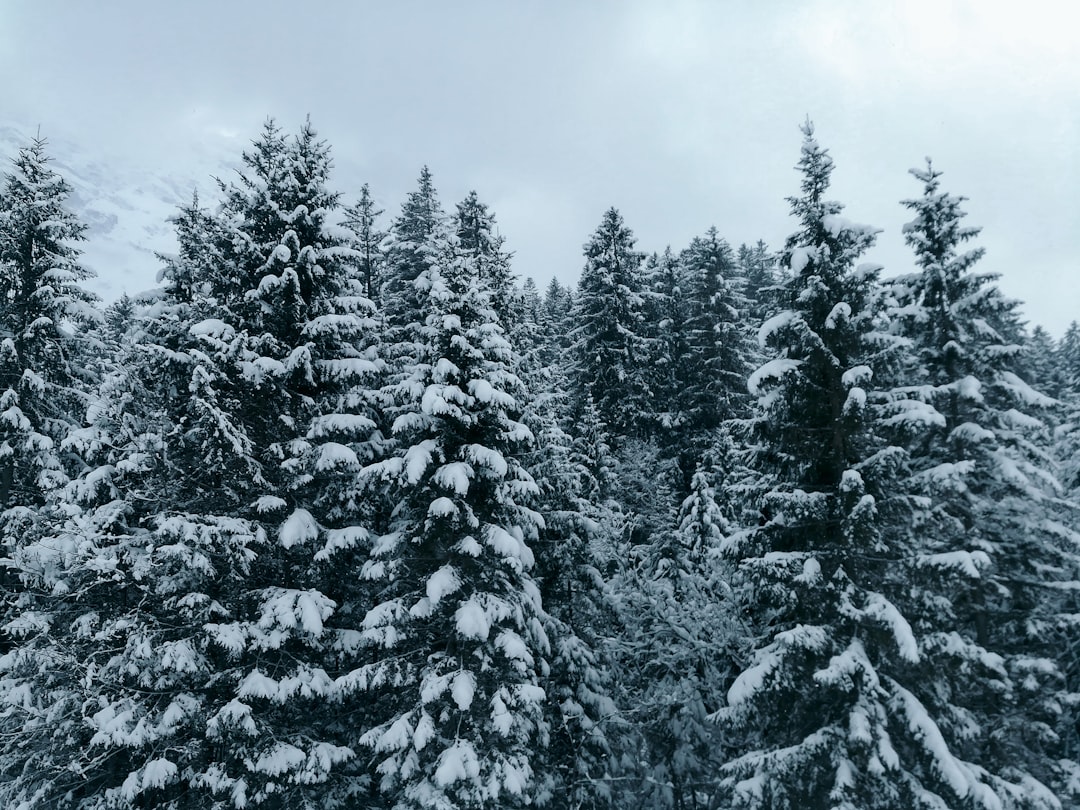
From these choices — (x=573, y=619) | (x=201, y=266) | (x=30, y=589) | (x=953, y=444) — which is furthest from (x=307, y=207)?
(x=953, y=444)

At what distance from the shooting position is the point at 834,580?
A: 1275cm

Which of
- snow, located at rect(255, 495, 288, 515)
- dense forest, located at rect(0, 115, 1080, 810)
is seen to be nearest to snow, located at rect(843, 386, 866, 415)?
dense forest, located at rect(0, 115, 1080, 810)

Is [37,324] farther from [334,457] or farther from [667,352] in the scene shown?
[667,352]

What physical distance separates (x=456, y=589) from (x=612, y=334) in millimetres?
25835

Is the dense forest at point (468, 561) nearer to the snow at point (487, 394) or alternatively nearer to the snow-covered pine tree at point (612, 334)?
the snow at point (487, 394)

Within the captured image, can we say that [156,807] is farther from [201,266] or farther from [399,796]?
[201,266]

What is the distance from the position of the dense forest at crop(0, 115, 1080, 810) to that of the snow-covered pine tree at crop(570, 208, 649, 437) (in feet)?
53.4

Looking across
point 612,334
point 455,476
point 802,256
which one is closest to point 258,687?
point 455,476

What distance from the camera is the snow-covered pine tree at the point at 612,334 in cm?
3438

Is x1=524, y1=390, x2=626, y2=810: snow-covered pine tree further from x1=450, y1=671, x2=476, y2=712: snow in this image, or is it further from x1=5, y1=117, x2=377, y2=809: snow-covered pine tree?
x1=5, y1=117, x2=377, y2=809: snow-covered pine tree

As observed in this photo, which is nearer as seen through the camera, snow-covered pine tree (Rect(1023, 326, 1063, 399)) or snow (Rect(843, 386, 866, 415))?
snow (Rect(843, 386, 866, 415))

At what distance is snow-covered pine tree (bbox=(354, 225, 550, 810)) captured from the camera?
12.8 m

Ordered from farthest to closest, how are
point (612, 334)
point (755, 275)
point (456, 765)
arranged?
point (755, 275) < point (612, 334) < point (456, 765)

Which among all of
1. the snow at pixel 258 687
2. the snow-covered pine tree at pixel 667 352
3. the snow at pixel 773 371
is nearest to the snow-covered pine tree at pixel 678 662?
the snow at pixel 773 371
